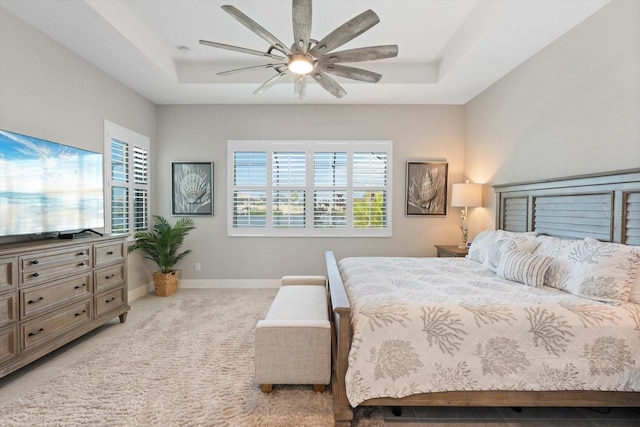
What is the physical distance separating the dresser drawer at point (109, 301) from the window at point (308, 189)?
5.79 feet

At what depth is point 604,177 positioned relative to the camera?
7.66 feet

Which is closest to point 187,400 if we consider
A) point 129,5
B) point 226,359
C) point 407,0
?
point 226,359

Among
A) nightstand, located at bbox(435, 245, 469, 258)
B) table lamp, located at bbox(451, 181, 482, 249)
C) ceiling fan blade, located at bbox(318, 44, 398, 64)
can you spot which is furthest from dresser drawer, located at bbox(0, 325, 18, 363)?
table lamp, located at bbox(451, 181, 482, 249)

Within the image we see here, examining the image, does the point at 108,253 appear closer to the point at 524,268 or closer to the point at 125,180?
the point at 125,180

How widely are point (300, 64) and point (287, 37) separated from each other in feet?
4.33

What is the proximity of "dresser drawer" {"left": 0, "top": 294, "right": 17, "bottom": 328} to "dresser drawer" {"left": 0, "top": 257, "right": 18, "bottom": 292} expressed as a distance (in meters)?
0.06

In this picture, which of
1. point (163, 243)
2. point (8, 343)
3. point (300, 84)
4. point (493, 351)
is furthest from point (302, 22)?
point (163, 243)

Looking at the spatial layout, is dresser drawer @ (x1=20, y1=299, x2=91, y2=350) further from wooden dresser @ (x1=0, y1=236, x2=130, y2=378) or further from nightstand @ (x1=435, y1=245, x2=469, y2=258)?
nightstand @ (x1=435, y1=245, x2=469, y2=258)

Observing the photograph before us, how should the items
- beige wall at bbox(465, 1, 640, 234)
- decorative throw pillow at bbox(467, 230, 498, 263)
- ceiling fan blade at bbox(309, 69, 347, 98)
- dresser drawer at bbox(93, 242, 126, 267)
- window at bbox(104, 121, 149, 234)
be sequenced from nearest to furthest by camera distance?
beige wall at bbox(465, 1, 640, 234)
ceiling fan blade at bbox(309, 69, 347, 98)
dresser drawer at bbox(93, 242, 126, 267)
decorative throw pillow at bbox(467, 230, 498, 263)
window at bbox(104, 121, 149, 234)

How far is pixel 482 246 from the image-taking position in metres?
3.23

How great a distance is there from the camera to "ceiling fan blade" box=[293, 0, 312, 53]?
1.80 metres

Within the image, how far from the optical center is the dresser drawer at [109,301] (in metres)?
2.96

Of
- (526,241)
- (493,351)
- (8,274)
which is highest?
(526,241)

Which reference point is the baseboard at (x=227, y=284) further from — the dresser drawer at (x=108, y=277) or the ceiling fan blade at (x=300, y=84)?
the ceiling fan blade at (x=300, y=84)
